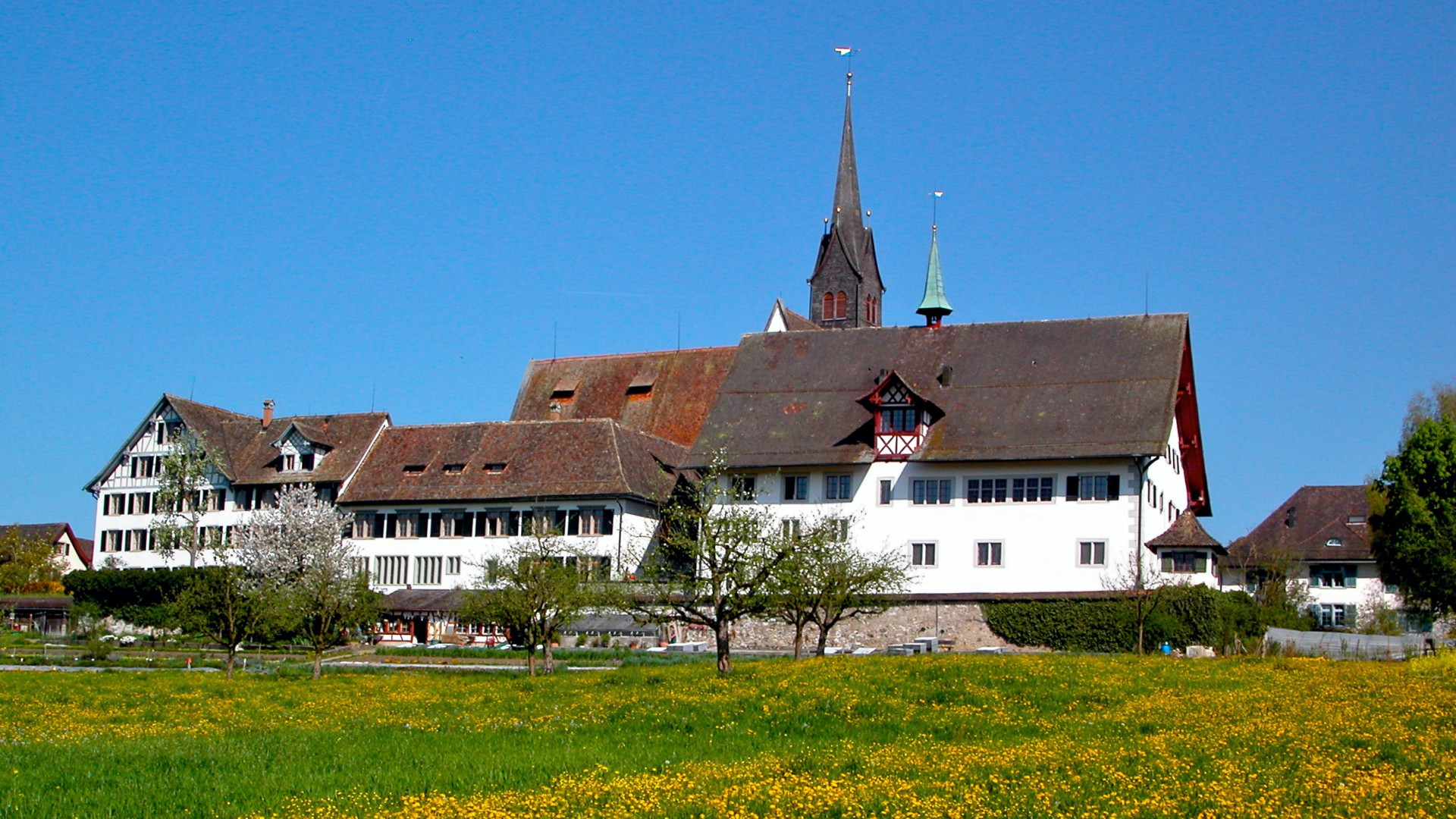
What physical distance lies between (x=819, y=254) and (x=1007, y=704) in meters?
93.9

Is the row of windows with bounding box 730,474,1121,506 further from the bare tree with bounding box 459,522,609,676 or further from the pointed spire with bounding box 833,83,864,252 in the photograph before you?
the pointed spire with bounding box 833,83,864,252

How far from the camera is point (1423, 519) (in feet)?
254

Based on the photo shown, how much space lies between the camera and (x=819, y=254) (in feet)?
400

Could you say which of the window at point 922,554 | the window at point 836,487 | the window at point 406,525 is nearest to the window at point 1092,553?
the window at point 922,554

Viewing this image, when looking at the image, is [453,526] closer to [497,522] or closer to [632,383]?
[497,522]

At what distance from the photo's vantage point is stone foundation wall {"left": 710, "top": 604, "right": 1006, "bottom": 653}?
217 ft

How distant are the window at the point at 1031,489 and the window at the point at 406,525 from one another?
33714mm

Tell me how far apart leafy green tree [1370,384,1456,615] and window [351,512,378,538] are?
176 ft

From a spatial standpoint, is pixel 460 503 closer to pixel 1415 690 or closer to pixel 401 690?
pixel 401 690

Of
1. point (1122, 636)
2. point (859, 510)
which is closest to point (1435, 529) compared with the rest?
point (1122, 636)

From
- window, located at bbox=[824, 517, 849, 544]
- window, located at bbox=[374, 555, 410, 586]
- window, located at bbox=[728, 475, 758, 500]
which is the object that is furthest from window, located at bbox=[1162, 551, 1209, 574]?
window, located at bbox=[374, 555, 410, 586]

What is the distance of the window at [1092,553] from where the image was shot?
65.2m

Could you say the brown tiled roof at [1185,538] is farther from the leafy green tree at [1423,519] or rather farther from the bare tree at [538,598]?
the bare tree at [538,598]

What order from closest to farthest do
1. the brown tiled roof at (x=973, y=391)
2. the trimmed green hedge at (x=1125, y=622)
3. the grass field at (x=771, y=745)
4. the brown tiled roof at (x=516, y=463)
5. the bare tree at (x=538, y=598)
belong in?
the grass field at (x=771, y=745), the bare tree at (x=538, y=598), the trimmed green hedge at (x=1125, y=622), the brown tiled roof at (x=973, y=391), the brown tiled roof at (x=516, y=463)
